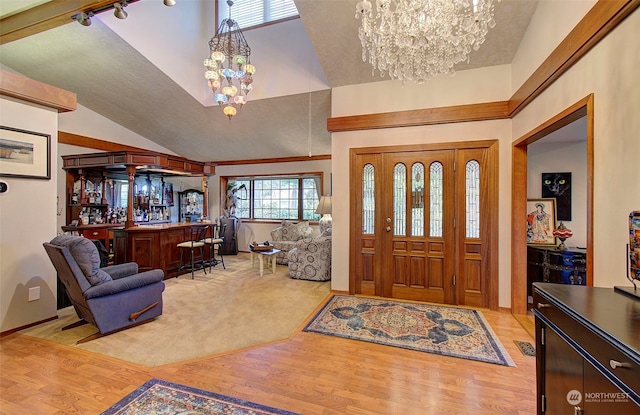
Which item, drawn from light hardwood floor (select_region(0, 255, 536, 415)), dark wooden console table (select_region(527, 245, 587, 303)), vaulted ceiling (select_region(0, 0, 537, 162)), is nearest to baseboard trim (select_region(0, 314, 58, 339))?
light hardwood floor (select_region(0, 255, 536, 415))

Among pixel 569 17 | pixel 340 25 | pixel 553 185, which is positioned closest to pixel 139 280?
pixel 340 25

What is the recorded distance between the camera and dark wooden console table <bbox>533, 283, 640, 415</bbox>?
907 millimetres

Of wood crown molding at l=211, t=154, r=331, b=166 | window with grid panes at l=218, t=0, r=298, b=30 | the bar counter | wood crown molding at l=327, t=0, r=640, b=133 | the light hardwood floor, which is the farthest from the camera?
wood crown molding at l=211, t=154, r=331, b=166

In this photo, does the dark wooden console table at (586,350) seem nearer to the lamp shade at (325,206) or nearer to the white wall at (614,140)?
the white wall at (614,140)

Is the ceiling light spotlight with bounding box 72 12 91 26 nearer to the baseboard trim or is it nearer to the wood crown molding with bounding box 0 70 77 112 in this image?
the wood crown molding with bounding box 0 70 77 112

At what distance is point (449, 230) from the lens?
12.5 ft

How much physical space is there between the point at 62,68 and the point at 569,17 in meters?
7.12

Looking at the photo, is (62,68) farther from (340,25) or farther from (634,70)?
(634,70)

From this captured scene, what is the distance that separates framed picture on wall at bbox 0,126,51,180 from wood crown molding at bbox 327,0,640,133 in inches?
140

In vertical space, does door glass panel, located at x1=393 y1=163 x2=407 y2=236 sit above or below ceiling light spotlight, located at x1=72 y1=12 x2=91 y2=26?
below

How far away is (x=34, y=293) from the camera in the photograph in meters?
3.15

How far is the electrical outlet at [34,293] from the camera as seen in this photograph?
312 cm

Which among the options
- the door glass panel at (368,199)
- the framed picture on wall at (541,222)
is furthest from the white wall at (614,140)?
the door glass panel at (368,199)

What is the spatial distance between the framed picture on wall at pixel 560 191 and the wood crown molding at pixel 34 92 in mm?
6502
